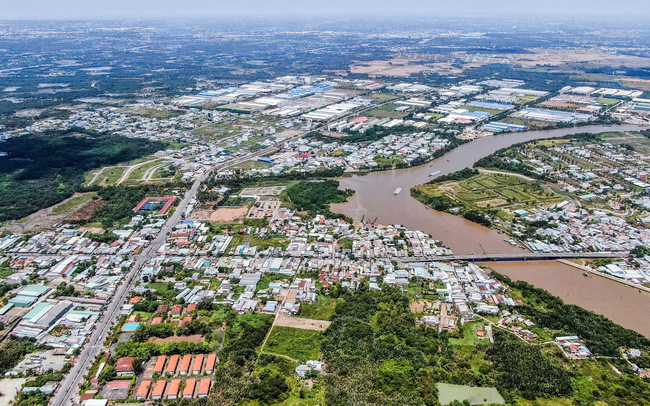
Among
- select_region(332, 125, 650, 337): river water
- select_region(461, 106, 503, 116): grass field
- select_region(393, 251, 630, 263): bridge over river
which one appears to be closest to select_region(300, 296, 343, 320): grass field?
select_region(393, 251, 630, 263): bridge over river

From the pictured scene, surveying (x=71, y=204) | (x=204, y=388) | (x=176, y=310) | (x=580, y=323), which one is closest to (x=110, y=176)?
(x=71, y=204)

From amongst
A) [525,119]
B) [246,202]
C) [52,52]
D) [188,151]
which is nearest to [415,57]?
[525,119]

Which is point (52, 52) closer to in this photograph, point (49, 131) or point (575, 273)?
point (49, 131)

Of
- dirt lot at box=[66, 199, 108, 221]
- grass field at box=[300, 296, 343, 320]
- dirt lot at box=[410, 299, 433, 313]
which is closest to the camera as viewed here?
grass field at box=[300, 296, 343, 320]

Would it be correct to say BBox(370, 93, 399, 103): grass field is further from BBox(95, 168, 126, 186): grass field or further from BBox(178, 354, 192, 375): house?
BBox(178, 354, 192, 375): house

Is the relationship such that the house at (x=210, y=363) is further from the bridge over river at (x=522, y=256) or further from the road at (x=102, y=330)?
the bridge over river at (x=522, y=256)
